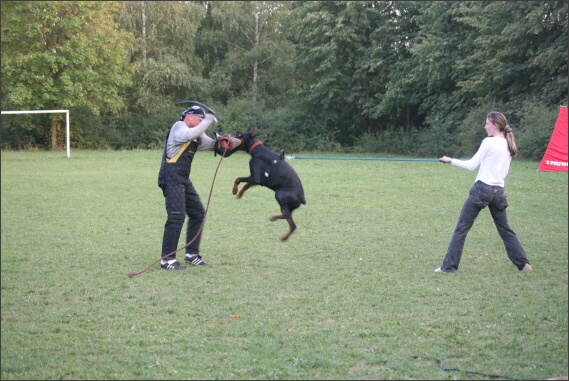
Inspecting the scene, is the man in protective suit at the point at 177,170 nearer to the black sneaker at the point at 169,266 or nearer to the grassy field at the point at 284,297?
the black sneaker at the point at 169,266

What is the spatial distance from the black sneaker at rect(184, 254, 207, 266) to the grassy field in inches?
8.7

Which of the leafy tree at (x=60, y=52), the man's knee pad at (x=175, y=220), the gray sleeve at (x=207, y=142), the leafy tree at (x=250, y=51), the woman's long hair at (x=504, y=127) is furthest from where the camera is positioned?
the leafy tree at (x=250, y=51)

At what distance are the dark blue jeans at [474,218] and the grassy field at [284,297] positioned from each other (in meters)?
0.22

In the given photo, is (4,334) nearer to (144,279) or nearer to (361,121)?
(144,279)

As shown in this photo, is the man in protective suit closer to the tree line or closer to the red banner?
the tree line

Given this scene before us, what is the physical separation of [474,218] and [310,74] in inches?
1272

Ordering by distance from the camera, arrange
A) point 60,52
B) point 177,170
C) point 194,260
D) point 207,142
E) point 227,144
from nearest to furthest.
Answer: point 227,144 < point 207,142 < point 177,170 < point 194,260 < point 60,52

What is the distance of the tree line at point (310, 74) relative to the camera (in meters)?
23.0

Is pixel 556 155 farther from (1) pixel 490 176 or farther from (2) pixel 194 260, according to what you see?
(2) pixel 194 260

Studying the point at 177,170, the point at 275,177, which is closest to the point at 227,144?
the point at 275,177

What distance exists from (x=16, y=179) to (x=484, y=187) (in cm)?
1507

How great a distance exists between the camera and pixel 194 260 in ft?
30.4

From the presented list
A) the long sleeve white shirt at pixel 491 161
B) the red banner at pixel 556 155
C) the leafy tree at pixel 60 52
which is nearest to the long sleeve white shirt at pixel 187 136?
the long sleeve white shirt at pixel 491 161

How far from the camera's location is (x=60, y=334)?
612 cm
